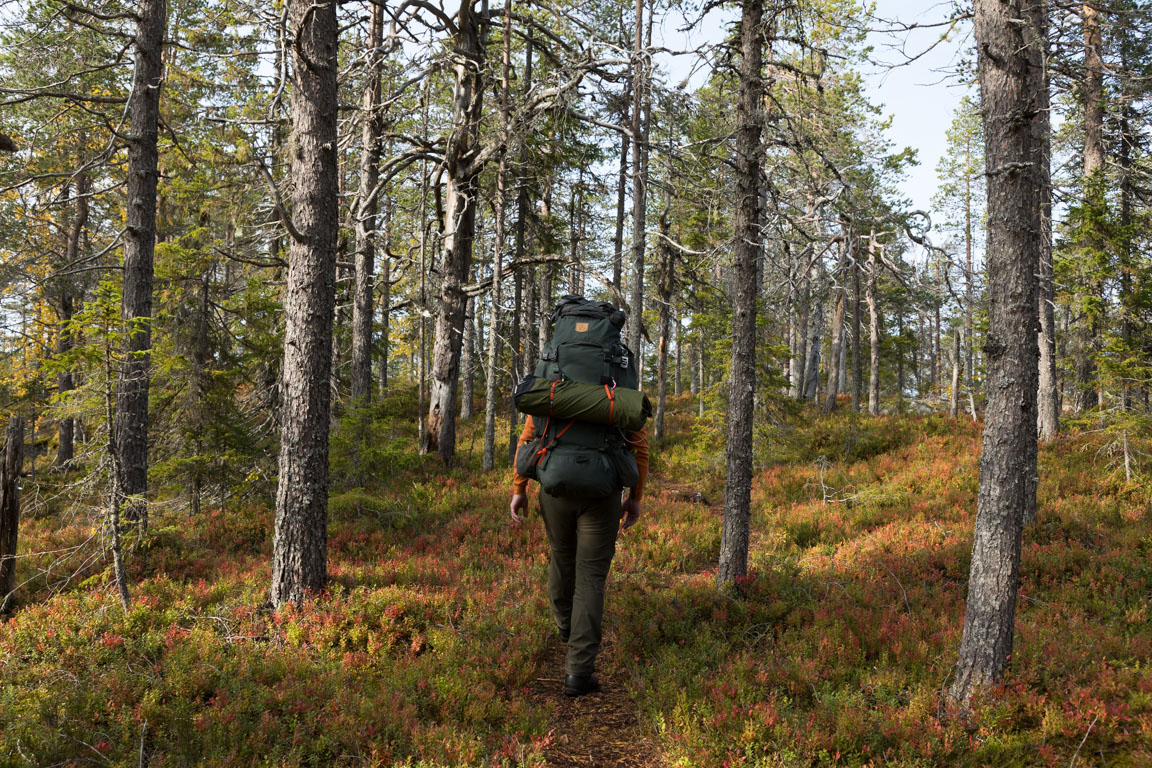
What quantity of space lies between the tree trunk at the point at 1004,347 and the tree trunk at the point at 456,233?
8.92 metres

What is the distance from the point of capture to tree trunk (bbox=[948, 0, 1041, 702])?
4.36m

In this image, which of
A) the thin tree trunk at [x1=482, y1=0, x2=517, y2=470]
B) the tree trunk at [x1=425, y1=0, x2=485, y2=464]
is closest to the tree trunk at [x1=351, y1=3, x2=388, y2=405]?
the tree trunk at [x1=425, y1=0, x2=485, y2=464]

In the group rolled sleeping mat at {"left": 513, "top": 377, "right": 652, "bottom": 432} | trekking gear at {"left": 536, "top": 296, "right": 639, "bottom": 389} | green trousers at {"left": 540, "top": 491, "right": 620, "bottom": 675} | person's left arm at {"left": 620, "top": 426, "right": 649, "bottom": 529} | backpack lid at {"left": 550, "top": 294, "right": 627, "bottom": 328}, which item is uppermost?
backpack lid at {"left": 550, "top": 294, "right": 627, "bottom": 328}

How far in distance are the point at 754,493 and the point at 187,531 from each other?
10117 millimetres

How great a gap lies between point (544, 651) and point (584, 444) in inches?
85.8

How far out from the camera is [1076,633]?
5.56 metres

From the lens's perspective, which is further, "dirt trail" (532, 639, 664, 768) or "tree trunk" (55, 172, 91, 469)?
"tree trunk" (55, 172, 91, 469)

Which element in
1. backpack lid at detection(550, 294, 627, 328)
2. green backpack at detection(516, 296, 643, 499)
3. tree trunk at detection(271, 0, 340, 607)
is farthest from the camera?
tree trunk at detection(271, 0, 340, 607)

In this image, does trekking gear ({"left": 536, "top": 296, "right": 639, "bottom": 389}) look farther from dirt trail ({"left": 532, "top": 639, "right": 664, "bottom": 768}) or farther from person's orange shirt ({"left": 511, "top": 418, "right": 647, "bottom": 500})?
dirt trail ({"left": 532, "top": 639, "right": 664, "bottom": 768})

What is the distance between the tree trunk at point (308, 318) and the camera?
19.3 ft

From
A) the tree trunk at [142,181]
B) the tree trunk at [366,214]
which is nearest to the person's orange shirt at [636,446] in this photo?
the tree trunk at [142,181]

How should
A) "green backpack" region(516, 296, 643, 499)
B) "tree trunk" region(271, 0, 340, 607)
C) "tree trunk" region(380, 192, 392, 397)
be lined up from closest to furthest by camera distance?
"green backpack" region(516, 296, 643, 499) → "tree trunk" region(271, 0, 340, 607) → "tree trunk" region(380, 192, 392, 397)

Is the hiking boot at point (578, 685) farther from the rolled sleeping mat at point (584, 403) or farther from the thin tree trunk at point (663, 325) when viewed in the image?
the thin tree trunk at point (663, 325)

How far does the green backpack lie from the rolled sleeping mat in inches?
3.3
